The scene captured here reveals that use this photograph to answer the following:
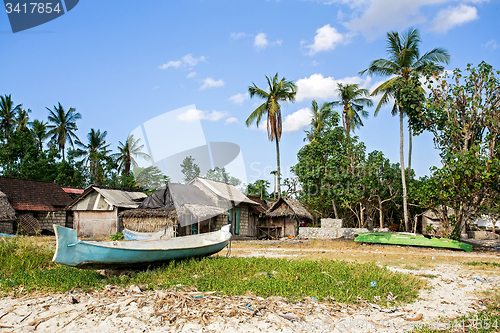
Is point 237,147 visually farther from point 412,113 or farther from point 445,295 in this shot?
point 445,295

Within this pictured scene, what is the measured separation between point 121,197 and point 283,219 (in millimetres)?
10689

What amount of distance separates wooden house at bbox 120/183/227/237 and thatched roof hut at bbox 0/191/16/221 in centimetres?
726

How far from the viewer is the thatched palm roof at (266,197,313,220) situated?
893 inches

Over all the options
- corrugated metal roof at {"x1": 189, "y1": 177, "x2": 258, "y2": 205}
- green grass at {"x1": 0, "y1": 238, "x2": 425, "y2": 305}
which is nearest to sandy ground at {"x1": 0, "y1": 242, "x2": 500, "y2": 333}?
green grass at {"x1": 0, "y1": 238, "x2": 425, "y2": 305}

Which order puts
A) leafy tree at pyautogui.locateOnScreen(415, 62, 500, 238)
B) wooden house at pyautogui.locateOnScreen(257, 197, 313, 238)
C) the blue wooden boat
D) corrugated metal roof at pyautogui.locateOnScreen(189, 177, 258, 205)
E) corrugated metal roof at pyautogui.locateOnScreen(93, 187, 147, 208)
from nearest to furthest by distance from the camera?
the blue wooden boat
leafy tree at pyautogui.locateOnScreen(415, 62, 500, 238)
corrugated metal roof at pyautogui.locateOnScreen(93, 187, 147, 208)
corrugated metal roof at pyautogui.locateOnScreen(189, 177, 258, 205)
wooden house at pyautogui.locateOnScreen(257, 197, 313, 238)

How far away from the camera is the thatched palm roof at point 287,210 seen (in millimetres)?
22688

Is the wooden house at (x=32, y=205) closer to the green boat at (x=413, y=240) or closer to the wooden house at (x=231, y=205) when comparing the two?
the wooden house at (x=231, y=205)

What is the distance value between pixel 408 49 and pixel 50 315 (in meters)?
20.0

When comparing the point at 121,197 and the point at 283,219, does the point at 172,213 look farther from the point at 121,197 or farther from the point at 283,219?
the point at 283,219

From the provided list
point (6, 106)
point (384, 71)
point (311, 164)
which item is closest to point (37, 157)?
point (6, 106)

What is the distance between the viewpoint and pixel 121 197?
890 inches

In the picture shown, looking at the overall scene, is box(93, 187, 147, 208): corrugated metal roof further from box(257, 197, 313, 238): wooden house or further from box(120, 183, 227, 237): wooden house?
box(257, 197, 313, 238): wooden house

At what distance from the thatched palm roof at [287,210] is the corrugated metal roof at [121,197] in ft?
28.9

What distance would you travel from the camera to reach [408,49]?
19.0m
